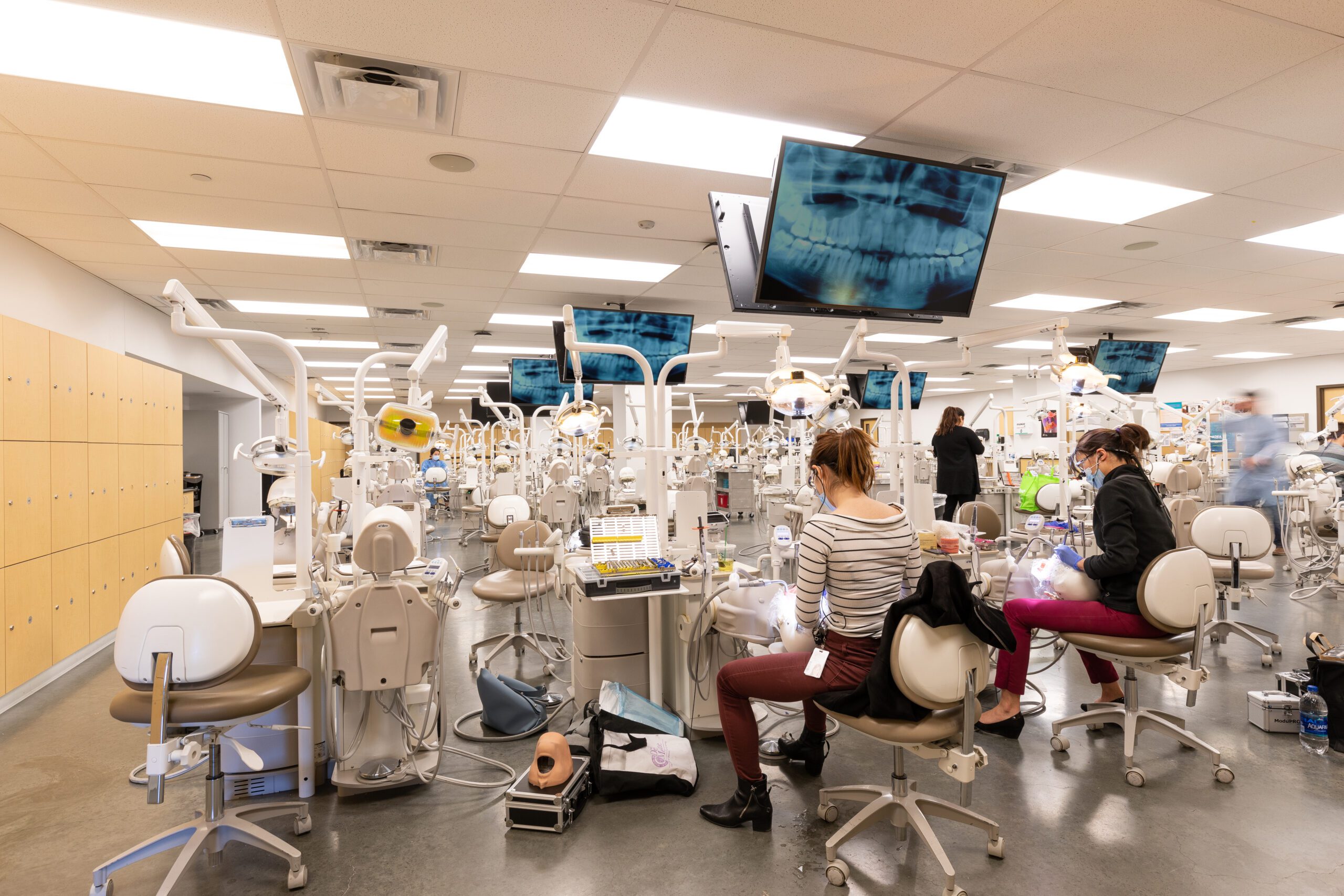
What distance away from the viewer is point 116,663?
2068mm

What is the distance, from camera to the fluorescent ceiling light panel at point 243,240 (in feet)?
15.4

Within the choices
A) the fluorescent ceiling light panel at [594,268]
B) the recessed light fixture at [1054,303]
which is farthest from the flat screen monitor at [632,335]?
the recessed light fixture at [1054,303]

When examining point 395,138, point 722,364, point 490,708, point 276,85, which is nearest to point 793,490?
point 722,364

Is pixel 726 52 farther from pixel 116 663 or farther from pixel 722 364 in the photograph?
pixel 722 364

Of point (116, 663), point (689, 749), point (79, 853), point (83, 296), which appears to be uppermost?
point (83, 296)

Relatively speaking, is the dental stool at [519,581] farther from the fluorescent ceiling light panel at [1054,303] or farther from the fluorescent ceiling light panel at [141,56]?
the fluorescent ceiling light panel at [1054,303]

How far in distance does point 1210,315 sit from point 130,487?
36.1 feet

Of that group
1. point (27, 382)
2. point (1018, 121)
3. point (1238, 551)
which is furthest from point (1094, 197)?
point (27, 382)

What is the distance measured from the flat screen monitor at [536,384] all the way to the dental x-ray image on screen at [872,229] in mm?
5914

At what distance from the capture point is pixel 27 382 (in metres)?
4.16

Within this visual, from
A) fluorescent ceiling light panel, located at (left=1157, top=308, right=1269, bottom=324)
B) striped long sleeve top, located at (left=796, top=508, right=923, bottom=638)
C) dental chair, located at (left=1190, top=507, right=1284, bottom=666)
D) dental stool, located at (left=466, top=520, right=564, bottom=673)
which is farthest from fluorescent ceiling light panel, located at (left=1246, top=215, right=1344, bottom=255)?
dental stool, located at (left=466, top=520, right=564, bottom=673)

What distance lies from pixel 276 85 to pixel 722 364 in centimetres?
941

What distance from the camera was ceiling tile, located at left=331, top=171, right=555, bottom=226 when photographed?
3.95 m

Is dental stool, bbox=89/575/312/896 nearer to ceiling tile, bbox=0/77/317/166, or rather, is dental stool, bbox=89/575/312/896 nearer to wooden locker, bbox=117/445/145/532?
ceiling tile, bbox=0/77/317/166
